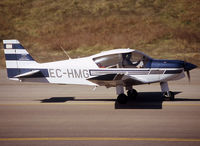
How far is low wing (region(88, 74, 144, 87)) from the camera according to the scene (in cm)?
1040

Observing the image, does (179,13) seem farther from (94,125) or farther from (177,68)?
(94,125)

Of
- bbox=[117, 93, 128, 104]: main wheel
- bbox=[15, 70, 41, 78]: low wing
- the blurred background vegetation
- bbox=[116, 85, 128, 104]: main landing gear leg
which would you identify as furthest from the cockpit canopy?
the blurred background vegetation

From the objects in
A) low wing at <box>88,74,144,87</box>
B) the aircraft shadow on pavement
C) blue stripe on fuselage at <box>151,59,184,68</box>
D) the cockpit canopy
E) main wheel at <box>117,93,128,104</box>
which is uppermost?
the cockpit canopy

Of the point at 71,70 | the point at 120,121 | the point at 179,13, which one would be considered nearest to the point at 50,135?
the point at 120,121

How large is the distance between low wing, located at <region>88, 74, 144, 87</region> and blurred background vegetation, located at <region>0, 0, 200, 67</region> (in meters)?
14.4

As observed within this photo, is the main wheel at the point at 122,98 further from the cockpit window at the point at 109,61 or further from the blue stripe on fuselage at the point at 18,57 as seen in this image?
the blue stripe on fuselage at the point at 18,57

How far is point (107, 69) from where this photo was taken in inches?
452

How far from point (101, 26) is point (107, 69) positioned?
→ 25634 millimetres

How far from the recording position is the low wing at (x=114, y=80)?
34.1 ft

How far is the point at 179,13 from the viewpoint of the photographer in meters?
39.4

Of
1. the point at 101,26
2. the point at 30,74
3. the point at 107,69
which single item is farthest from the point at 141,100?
the point at 101,26

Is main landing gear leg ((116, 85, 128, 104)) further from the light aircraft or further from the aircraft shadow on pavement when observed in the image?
the aircraft shadow on pavement

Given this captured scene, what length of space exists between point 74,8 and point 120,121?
3624 centimetres

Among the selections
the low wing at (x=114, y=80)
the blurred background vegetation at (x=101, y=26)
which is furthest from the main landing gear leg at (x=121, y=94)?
the blurred background vegetation at (x=101, y=26)
